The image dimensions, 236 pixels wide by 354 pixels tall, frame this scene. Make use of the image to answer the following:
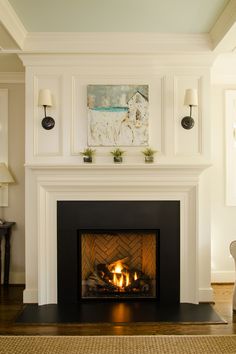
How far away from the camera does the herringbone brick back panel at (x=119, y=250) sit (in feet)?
11.3

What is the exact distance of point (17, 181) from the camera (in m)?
4.02

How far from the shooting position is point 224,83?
3.98 m

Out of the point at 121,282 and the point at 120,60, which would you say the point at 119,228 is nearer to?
the point at 121,282

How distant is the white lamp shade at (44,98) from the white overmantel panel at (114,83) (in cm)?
12

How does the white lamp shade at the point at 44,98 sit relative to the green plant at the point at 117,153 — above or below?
above

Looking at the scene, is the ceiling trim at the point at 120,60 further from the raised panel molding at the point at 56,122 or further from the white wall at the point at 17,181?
the white wall at the point at 17,181

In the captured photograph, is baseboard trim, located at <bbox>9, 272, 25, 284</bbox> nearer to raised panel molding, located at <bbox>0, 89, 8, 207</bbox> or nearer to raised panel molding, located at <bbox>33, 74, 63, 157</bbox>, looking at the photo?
raised panel molding, located at <bbox>0, 89, 8, 207</bbox>

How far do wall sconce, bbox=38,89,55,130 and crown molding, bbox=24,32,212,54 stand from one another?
0.38 m

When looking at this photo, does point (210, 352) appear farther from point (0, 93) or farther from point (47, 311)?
point (0, 93)

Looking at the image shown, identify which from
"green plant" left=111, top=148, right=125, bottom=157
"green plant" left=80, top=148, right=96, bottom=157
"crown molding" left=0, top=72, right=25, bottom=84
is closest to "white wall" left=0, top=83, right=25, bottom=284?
"crown molding" left=0, top=72, right=25, bottom=84

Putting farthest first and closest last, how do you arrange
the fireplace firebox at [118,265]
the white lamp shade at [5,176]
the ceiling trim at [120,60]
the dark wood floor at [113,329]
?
the white lamp shade at [5,176], the fireplace firebox at [118,265], the ceiling trim at [120,60], the dark wood floor at [113,329]

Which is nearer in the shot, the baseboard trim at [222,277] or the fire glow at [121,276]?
the fire glow at [121,276]

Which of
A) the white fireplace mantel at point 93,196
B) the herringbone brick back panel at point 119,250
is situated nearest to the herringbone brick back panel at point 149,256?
the herringbone brick back panel at point 119,250

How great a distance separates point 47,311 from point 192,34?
2.81 metres
